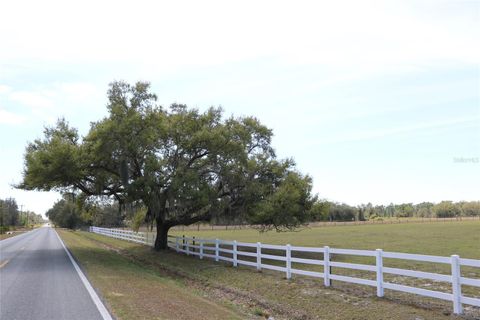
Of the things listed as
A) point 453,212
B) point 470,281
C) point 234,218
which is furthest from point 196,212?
point 453,212

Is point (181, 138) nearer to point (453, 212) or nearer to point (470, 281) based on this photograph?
point (470, 281)

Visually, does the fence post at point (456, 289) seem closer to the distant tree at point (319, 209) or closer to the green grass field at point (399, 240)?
the green grass field at point (399, 240)

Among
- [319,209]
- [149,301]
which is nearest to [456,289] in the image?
[149,301]

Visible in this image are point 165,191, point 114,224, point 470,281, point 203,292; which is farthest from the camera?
point 114,224

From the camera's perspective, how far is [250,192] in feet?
83.5

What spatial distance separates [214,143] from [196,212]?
205 inches

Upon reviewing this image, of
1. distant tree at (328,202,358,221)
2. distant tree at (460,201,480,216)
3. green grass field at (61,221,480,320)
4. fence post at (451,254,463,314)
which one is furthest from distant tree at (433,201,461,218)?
fence post at (451,254,463,314)

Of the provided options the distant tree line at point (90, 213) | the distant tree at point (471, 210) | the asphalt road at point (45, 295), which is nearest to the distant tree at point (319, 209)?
the distant tree line at point (90, 213)

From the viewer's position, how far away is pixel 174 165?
83.0ft

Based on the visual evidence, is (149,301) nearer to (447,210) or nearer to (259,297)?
(259,297)

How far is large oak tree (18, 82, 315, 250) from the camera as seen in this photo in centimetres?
2356

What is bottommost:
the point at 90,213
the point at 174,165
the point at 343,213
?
the point at 343,213

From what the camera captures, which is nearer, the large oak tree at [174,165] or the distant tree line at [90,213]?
the large oak tree at [174,165]

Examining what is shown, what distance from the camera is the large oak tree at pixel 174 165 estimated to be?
23562mm
